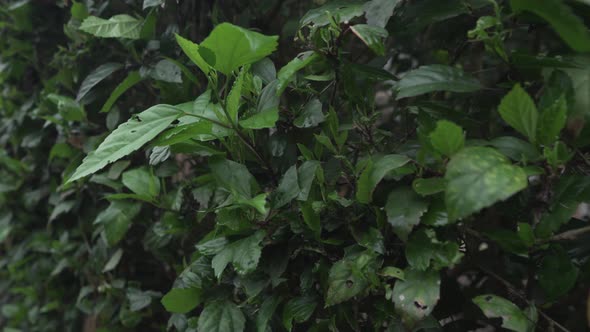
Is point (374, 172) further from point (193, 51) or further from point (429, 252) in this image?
point (193, 51)

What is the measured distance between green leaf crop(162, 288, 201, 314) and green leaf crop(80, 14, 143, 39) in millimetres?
592

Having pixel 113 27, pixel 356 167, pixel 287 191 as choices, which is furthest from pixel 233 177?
pixel 113 27

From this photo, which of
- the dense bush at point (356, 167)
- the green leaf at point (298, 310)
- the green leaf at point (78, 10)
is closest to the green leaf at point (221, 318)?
the dense bush at point (356, 167)

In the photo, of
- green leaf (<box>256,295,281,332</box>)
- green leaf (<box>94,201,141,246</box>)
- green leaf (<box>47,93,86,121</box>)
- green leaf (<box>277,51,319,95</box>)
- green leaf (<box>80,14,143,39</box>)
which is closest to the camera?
green leaf (<box>277,51,319,95</box>)

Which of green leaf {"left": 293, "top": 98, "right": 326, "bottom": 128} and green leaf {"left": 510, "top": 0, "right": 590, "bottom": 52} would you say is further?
green leaf {"left": 293, "top": 98, "right": 326, "bottom": 128}

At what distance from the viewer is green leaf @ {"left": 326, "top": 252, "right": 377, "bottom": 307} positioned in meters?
0.74

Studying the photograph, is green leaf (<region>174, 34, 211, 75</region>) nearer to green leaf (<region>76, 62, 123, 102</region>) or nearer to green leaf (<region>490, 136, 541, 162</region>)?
green leaf (<region>490, 136, 541, 162</region>)

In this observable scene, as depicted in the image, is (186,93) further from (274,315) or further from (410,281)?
(410,281)

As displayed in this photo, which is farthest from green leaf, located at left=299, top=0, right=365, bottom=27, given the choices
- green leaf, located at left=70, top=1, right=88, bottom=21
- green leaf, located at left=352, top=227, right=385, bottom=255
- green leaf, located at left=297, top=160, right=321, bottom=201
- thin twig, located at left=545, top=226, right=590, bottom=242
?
green leaf, located at left=70, top=1, right=88, bottom=21

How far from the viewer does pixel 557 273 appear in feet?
2.53

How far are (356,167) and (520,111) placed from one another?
0.26 metres

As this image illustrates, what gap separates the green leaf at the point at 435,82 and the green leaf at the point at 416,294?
0.28 metres

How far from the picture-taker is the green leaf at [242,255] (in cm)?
79

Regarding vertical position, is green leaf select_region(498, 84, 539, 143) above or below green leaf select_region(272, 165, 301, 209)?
above
